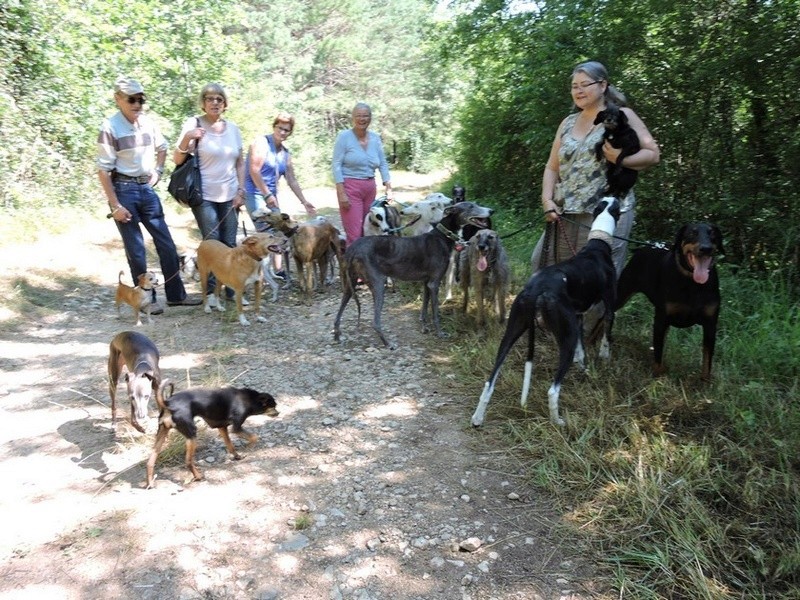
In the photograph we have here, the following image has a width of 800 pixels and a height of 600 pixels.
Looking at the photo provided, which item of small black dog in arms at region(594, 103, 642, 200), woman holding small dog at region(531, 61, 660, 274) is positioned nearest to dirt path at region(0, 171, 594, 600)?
woman holding small dog at region(531, 61, 660, 274)

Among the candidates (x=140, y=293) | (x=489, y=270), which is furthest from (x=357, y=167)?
(x=140, y=293)

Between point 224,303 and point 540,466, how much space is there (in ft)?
17.0

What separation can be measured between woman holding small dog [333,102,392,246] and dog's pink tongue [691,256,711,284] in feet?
14.4

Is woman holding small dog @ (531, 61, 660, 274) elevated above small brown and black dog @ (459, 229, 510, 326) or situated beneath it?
elevated above

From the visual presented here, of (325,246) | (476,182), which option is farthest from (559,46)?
(476,182)

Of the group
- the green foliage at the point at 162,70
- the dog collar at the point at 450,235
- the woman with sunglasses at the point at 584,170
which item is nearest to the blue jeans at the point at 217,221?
the dog collar at the point at 450,235

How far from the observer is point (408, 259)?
5.97 meters

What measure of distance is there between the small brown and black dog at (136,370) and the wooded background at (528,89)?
5816mm

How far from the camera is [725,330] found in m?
4.86

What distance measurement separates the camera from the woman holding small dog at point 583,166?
12.5 feet

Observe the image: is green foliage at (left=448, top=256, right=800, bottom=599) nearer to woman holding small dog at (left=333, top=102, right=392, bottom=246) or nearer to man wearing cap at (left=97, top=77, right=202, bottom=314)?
woman holding small dog at (left=333, top=102, right=392, bottom=246)

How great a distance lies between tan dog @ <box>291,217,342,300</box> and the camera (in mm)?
7371

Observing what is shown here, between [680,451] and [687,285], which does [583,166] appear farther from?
[680,451]

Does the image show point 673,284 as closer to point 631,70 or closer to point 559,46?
point 631,70
